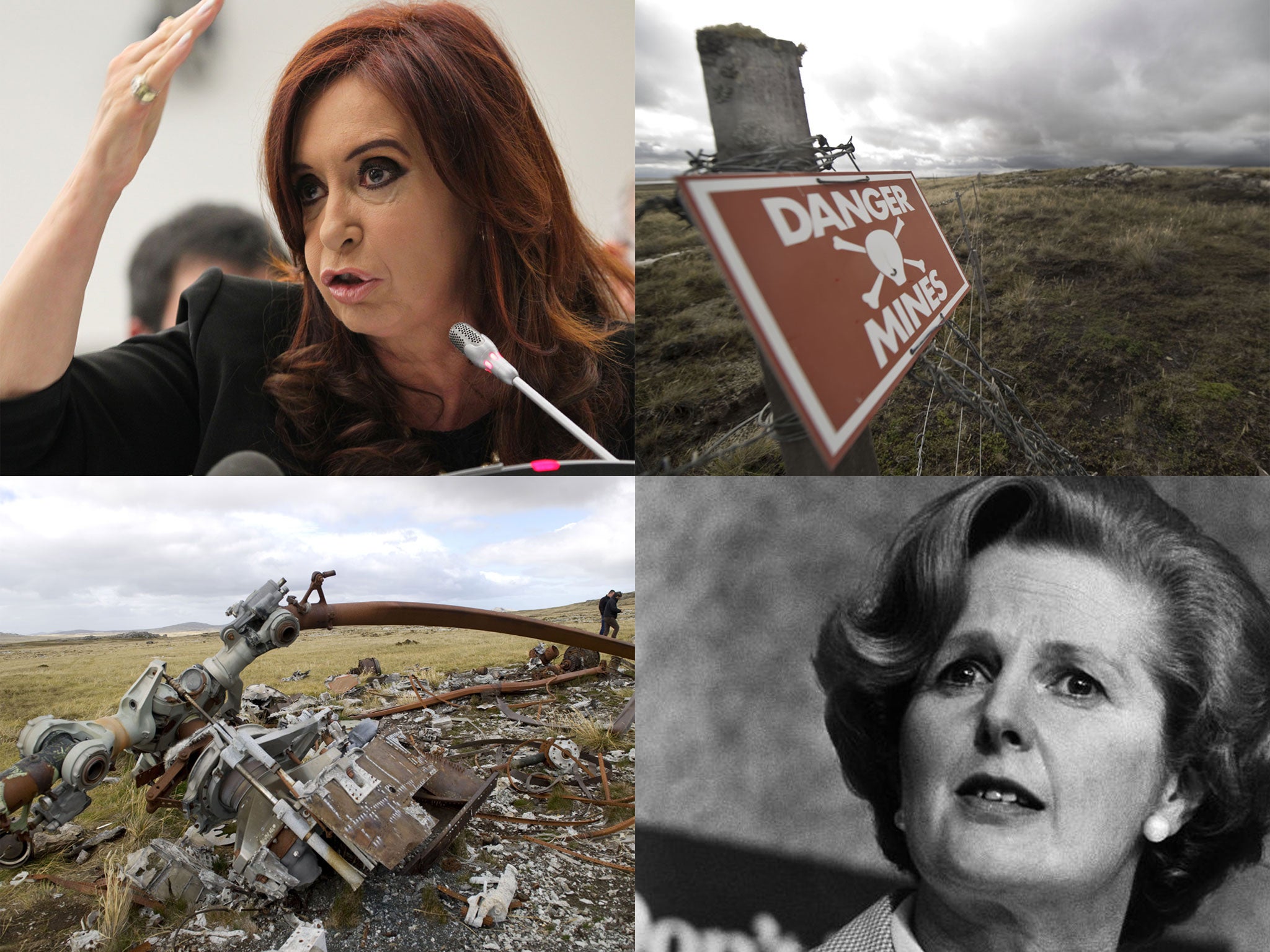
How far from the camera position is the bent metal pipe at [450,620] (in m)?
2.12

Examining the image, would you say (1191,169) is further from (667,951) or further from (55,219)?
(55,219)

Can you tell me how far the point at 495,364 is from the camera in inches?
82.1

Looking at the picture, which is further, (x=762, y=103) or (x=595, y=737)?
(x=595, y=737)

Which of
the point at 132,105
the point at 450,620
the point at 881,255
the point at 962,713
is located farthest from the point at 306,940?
the point at 132,105

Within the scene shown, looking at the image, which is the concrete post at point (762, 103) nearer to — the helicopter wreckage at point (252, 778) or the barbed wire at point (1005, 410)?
the barbed wire at point (1005, 410)

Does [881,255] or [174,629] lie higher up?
[881,255]

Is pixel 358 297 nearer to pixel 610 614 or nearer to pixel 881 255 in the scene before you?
pixel 610 614

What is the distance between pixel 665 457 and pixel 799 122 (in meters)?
0.90

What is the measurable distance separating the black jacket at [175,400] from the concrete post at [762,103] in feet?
3.90

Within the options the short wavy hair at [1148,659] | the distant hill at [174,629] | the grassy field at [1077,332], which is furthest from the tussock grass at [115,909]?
the short wavy hair at [1148,659]

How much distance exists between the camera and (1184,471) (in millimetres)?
2092

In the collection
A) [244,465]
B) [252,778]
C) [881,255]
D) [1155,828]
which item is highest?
[881,255]

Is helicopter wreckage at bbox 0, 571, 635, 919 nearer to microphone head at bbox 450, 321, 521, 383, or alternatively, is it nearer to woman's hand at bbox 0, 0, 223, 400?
microphone head at bbox 450, 321, 521, 383

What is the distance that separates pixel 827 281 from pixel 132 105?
1.83m
